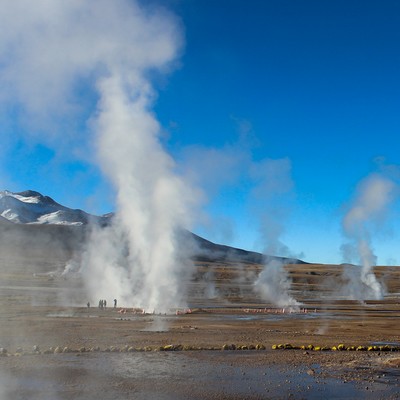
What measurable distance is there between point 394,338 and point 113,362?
638 inches

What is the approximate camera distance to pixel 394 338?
26578 millimetres

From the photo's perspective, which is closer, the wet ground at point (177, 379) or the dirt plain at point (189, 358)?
the wet ground at point (177, 379)

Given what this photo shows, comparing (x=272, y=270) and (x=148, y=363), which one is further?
(x=272, y=270)

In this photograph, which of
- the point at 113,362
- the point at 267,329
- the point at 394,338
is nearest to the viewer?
the point at 113,362

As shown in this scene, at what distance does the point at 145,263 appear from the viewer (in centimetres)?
4831

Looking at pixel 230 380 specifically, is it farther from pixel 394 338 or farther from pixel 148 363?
pixel 394 338

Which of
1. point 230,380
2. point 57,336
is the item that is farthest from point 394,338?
point 57,336

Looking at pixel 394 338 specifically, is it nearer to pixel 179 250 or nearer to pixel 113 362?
pixel 113 362

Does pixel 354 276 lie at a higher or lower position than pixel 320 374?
higher

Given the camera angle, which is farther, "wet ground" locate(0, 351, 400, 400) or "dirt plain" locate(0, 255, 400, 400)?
"dirt plain" locate(0, 255, 400, 400)

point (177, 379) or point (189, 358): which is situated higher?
point (189, 358)

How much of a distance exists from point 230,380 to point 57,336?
11.8 m

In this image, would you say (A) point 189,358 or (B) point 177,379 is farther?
(A) point 189,358

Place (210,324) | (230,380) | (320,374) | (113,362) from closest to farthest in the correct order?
1. (230,380)
2. (320,374)
3. (113,362)
4. (210,324)
